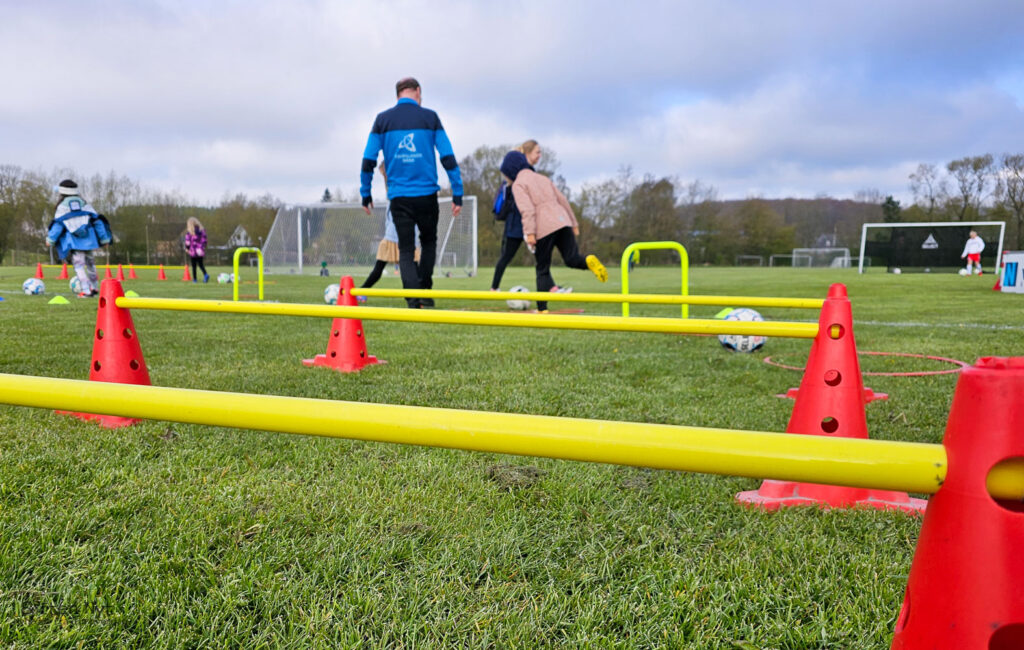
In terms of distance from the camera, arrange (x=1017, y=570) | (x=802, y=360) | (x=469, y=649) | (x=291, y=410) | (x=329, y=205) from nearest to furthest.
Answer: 1. (x=1017, y=570)
2. (x=291, y=410)
3. (x=469, y=649)
4. (x=802, y=360)
5. (x=329, y=205)

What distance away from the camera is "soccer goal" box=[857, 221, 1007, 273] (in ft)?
89.8

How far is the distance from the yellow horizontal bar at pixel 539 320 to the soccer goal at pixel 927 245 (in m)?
28.1

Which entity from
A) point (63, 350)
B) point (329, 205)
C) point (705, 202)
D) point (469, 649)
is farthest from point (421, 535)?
point (705, 202)

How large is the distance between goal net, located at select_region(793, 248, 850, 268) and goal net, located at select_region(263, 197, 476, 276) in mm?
35942

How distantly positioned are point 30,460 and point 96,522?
2.09 ft

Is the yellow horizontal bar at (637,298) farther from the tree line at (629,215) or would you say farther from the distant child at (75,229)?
the tree line at (629,215)

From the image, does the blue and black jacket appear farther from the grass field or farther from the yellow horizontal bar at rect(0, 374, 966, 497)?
the yellow horizontal bar at rect(0, 374, 966, 497)

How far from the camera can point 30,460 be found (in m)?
2.09

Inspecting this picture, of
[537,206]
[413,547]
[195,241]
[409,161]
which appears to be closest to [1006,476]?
[413,547]

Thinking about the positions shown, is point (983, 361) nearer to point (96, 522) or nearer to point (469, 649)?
point (469, 649)

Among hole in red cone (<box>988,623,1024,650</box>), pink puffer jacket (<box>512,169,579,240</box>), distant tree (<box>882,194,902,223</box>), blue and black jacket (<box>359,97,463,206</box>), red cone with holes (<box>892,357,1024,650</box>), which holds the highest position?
distant tree (<box>882,194,902,223</box>)

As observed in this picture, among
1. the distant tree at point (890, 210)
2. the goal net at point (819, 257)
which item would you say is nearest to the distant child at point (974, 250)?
the goal net at point (819, 257)

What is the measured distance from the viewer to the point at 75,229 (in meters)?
9.39

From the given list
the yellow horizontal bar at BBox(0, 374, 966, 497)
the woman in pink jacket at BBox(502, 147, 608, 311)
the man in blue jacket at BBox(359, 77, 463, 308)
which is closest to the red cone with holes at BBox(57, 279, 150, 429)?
the yellow horizontal bar at BBox(0, 374, 966, 497)
